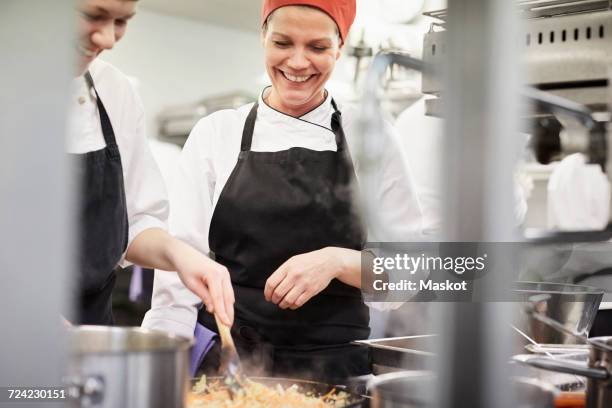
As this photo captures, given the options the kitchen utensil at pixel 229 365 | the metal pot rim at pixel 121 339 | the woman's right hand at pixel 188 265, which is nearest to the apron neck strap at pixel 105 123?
the woman's right hand at pixel 188 265

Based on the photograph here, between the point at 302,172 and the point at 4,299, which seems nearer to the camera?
the point at 4,299

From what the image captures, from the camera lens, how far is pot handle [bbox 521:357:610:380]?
121cm

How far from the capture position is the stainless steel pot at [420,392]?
97 centimetres

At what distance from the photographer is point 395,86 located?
6.15 ft

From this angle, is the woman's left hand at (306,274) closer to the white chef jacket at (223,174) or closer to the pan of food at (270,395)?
the white chef jacket at (223,174)

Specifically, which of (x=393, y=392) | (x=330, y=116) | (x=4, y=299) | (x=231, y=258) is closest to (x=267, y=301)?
(x=231, y=258)

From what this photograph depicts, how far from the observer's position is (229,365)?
4.91ft

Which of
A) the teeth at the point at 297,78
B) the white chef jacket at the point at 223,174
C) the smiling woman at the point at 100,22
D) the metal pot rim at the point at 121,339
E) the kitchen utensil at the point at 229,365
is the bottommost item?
the kitchen utensil at the point at 229,365

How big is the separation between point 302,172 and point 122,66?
465 millimetres

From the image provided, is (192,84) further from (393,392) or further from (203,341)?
(393,392)

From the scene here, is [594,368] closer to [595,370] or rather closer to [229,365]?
[595,370]

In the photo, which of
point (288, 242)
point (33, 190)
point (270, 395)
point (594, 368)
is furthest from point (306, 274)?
point (33, 190)

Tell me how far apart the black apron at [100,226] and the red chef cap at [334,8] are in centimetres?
46

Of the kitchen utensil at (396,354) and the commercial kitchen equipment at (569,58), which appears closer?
the kitchen utensil at (396,354)
